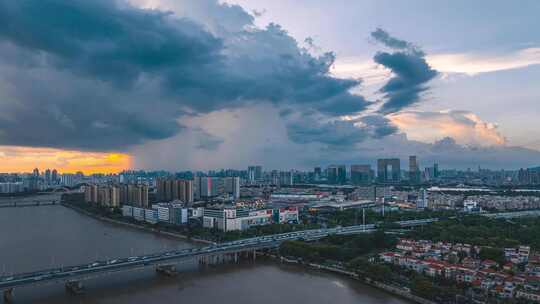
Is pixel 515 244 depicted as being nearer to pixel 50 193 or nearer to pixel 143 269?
pixel 143 269

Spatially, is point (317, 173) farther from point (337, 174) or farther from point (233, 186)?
point (233, 186)

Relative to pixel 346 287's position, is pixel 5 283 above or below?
above

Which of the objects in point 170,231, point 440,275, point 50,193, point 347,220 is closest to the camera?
point 440,275

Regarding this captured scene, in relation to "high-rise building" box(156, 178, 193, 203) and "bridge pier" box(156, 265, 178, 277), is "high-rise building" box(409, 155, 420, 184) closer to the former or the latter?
"high-rise building" box(156, 178, 193, 203)

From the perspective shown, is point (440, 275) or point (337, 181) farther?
point (337, 181)

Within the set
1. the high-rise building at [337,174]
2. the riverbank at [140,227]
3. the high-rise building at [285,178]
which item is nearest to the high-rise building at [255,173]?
the high-rise building at [285,178]

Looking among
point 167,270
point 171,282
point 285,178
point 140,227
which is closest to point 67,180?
point 285,178

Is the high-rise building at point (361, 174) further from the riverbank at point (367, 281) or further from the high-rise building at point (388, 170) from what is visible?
the riverbank at point (367, 281)

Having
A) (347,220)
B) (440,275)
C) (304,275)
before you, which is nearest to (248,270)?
(304,275)
